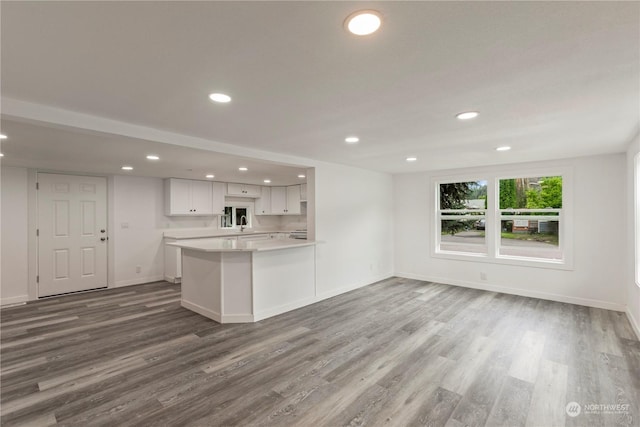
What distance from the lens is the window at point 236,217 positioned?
24.8 ft

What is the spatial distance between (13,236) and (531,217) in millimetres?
8339

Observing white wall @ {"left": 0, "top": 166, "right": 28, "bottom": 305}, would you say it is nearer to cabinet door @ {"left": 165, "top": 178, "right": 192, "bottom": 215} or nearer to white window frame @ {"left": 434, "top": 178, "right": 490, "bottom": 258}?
cabinet door @ {"left": 165, "top": 178, "right": 192, "bottom": 215}

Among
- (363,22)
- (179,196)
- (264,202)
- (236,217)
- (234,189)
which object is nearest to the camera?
(363,22)

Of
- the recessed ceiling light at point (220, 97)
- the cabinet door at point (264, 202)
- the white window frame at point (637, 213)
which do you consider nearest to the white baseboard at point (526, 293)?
the white window frame at point (637, 213)

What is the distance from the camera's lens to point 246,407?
2.12 m

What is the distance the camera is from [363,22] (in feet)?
4.24

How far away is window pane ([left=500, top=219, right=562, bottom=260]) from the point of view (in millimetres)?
4746

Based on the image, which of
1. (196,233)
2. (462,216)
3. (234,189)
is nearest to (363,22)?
(462,216)

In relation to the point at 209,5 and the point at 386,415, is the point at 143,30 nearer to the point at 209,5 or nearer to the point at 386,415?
the point at 209,5

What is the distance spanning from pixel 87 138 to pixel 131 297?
9.83 feet

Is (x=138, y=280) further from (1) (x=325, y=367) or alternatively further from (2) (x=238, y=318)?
(1) (x=325, y=367)

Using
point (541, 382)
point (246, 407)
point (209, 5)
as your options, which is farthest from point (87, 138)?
point (541, 382)

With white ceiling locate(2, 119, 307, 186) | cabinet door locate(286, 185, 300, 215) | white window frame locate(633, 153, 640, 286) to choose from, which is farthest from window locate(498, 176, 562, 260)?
cabinet door locate(286, 185, 300, 215)

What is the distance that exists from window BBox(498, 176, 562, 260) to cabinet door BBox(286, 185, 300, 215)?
4615mm
